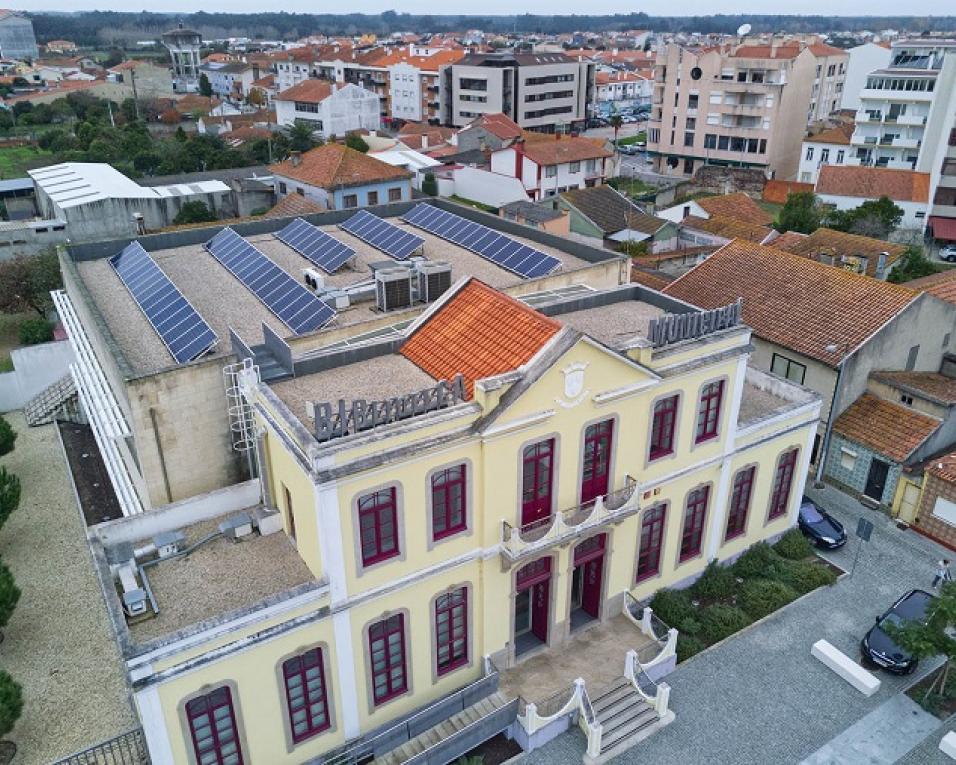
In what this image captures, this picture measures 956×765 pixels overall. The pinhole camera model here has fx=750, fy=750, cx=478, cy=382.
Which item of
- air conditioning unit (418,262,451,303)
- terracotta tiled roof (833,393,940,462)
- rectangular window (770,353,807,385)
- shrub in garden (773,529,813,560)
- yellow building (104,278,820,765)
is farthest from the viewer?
rectangular window (770,353,807,385)

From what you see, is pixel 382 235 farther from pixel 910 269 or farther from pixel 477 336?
pixel 910 269

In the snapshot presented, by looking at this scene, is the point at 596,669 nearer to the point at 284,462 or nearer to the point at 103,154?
the point at 284,462

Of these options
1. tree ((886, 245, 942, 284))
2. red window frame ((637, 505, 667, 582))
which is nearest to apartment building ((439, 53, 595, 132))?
tree ((886, 245, 942, 284))

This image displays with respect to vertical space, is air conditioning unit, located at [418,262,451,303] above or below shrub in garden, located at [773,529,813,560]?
above

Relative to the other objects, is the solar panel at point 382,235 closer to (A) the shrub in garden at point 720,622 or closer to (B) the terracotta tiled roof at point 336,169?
(A) the shrub in garden at point 720,622

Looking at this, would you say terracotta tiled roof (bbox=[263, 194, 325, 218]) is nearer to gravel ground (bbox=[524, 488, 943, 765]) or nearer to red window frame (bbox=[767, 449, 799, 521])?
red window frame (bbox=[767, 449, 799, 521])

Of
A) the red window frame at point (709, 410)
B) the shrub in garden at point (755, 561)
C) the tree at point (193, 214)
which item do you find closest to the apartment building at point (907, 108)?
the shrub in garden at point (755, 561)

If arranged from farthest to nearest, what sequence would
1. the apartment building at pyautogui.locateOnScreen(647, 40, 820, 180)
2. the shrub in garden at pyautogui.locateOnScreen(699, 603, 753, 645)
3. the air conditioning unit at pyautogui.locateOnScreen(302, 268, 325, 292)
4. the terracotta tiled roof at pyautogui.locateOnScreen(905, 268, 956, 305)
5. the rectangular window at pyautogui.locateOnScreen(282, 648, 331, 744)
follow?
the apartment building at pyautogui.locateOnScreen(647, 40, 820, 180) < the terracotta tiled roof at pyautogui.locateOnScreen(905, 268, 956, 305) < the air conditioning unit at pyautogui.locateOnScreen(302, 268, 325, 292) < the shrub in garden at pyautogui.locateOnScreen(699, 603, 753, 645) < the rectangular window at pyautogui.locateOnScreen(282, 648, 331, 744)

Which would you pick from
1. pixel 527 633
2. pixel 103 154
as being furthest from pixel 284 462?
pixel 103 154
